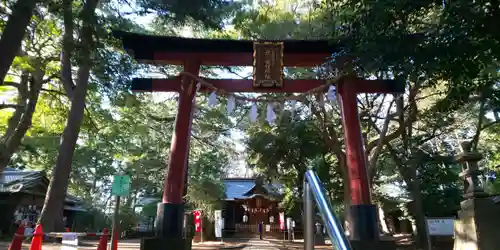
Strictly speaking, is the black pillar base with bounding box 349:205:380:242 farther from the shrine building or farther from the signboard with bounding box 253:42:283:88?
the shrine building

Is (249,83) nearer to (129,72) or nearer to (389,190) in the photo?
(129,72)

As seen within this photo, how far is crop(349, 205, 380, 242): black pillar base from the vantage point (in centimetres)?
757

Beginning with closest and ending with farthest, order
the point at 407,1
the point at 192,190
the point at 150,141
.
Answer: the point at 407,1 → the point at 192,190 → the point at 150,141

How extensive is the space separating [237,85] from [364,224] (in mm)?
4263

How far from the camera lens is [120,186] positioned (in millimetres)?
5984

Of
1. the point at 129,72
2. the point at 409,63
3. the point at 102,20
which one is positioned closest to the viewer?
the point at 409,63

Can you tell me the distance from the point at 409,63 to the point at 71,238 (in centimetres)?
624

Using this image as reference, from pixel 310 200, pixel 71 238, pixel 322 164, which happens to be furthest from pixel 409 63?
pixel 322 164

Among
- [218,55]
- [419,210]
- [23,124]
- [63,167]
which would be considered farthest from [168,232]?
[419,210]

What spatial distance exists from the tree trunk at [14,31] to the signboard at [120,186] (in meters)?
2.65

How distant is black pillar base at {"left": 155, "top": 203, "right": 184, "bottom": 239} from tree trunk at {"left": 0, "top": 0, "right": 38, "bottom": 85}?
3.76 metres

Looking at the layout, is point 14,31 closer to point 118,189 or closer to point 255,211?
point 118,189

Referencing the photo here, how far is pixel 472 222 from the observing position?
7293mm

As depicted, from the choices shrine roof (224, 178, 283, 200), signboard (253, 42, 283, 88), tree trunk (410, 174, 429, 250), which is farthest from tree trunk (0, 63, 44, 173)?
shrine roof (224, 178, 283, 200)
